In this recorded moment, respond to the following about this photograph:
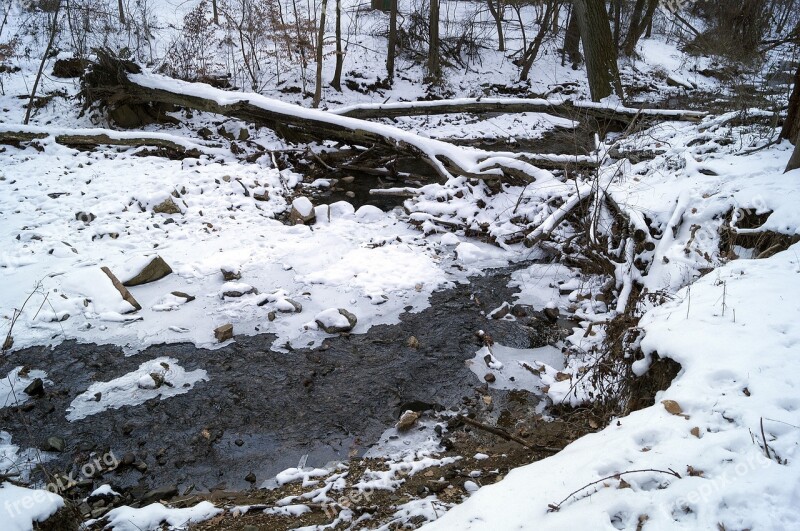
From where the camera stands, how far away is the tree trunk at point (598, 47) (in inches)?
405

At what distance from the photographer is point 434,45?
46.8 ft

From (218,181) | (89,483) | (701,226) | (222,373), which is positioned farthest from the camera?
(218,181)

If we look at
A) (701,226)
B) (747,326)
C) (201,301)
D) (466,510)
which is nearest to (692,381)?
(747,326)

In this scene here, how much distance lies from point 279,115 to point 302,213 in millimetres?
2816

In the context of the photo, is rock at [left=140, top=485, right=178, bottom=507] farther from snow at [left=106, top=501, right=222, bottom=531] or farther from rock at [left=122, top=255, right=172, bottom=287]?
rock at [left=122, top=255, right=172, bottom=287]

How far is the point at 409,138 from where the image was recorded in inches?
332

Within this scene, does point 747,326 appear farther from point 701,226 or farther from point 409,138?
point 409,138

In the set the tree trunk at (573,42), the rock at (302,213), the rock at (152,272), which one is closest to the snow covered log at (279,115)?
the rock at (302,213)

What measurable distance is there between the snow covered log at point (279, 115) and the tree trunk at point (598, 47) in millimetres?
3888

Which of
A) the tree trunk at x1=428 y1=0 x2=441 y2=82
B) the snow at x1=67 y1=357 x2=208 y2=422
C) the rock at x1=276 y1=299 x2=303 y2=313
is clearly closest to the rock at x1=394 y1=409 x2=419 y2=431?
the snow at x1=67 y1=357 x2=208 y2=422

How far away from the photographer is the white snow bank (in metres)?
2.02

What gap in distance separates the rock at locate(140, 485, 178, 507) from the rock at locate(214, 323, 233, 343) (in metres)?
1.69

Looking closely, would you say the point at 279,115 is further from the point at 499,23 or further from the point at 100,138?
the point at 499,23

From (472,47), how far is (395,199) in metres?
10.4
